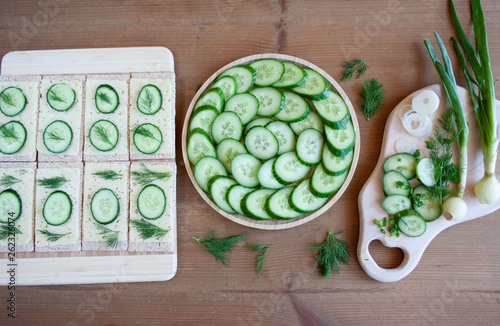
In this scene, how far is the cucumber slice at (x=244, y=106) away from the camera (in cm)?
327

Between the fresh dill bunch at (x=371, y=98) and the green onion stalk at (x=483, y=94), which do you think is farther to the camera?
the fresh dill bunch at (x=371, y=98)

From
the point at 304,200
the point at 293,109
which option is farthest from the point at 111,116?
the point at 304,200

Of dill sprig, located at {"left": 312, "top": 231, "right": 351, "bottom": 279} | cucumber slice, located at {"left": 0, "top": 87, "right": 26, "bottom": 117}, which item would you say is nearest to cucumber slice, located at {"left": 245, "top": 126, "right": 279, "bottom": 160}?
dill sprig, located at {"left": 312, "top": 231, "right": 351, "bottom": 279}

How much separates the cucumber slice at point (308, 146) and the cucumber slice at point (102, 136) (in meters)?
1.82

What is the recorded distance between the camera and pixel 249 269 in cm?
347

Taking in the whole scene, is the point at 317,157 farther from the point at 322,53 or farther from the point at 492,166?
the point at 492,166

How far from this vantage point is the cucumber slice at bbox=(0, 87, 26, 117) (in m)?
3.35

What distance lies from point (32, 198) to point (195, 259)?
5.62ft

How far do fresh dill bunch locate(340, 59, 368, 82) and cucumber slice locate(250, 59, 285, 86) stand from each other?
2.48 ft

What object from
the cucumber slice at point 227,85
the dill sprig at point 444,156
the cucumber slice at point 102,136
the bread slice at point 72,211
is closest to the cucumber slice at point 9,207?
the bread slice at point 72,211

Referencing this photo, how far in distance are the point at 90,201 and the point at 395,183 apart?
9.87 feet

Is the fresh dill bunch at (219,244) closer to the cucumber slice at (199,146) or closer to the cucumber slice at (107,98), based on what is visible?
the cucumber slice at (199,146)

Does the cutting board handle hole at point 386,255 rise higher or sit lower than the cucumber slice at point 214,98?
lower

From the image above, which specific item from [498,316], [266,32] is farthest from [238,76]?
[498,316]
